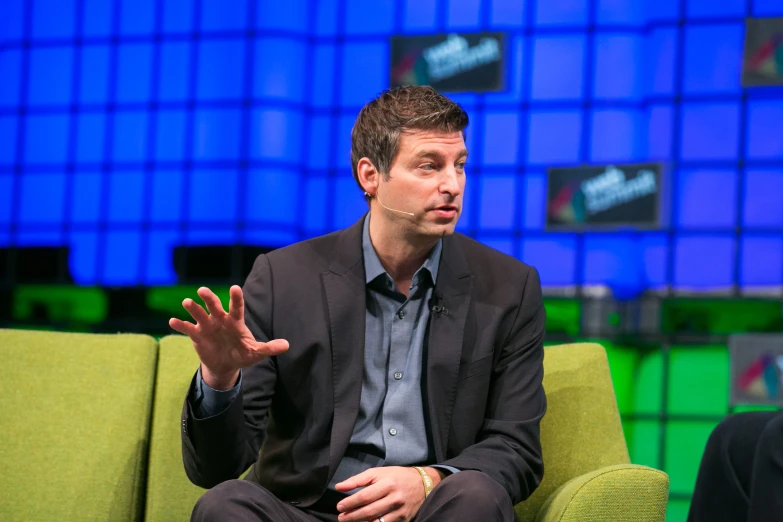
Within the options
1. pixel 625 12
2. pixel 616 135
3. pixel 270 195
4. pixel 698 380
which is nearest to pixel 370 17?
pixel 270 195

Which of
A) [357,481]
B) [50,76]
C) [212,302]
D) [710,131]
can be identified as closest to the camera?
[212,302]

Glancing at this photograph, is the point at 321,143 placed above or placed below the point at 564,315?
above

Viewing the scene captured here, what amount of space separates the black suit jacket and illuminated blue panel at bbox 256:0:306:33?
283 cm

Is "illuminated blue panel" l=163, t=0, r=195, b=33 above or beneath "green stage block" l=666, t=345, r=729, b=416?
above

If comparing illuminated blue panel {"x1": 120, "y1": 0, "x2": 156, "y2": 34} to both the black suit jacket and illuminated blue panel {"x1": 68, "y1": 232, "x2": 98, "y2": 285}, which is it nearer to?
illuminated blue panel {"x1": 68, "y1": 232, "x2": 98, "y2": 285}

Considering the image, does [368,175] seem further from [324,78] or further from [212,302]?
[324,78]

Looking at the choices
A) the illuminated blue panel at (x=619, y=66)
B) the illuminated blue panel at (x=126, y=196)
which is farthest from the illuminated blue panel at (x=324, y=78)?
the illuminated blue panel at (x=619, y=66)

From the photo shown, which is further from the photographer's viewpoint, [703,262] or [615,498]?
[703,262]

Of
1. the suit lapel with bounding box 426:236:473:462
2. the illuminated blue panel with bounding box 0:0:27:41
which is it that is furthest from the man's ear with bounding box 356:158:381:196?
the illuminated blue panel with bounding box 0:0:27:41

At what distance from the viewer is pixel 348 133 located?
461cm

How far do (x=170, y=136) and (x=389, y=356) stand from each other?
10.1ft

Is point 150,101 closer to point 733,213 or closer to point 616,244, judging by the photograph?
point 616,244

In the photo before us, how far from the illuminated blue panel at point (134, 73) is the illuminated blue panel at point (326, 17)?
0.91 meters

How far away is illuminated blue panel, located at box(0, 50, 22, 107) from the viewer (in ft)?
16.6
